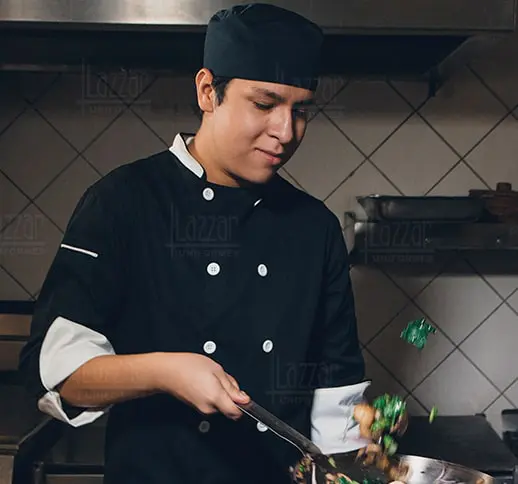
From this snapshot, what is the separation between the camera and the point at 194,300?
0.98 meters

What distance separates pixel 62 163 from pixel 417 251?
678mm

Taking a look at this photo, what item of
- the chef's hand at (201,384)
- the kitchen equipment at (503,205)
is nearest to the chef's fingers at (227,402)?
the chef's hand at (201,384)

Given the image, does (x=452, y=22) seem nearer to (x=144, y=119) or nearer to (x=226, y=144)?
(x=226, y=144)

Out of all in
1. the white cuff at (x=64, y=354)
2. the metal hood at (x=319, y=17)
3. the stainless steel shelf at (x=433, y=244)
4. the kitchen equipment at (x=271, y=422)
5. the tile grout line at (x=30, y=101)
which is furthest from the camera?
the tile grout line at (x=30, y=101)

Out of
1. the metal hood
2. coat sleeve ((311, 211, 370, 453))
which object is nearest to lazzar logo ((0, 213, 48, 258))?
the metal hood

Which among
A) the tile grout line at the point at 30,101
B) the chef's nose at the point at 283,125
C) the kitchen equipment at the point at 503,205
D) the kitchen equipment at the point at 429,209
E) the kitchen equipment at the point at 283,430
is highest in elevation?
the tile grout line at the point at 30,101

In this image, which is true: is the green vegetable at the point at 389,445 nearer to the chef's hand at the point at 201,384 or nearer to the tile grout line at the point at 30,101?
the chef's hand at the point at 201,384

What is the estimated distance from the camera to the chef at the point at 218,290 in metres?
0.90

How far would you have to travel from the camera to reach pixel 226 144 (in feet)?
3.11

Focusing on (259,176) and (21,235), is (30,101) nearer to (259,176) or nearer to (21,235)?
(21,235)

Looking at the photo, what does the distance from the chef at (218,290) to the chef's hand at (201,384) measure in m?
0.04

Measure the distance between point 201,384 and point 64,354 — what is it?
169 mm

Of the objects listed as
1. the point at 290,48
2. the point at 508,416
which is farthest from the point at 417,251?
the point at 290,48

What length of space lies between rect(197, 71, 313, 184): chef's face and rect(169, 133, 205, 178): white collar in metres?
0.05
